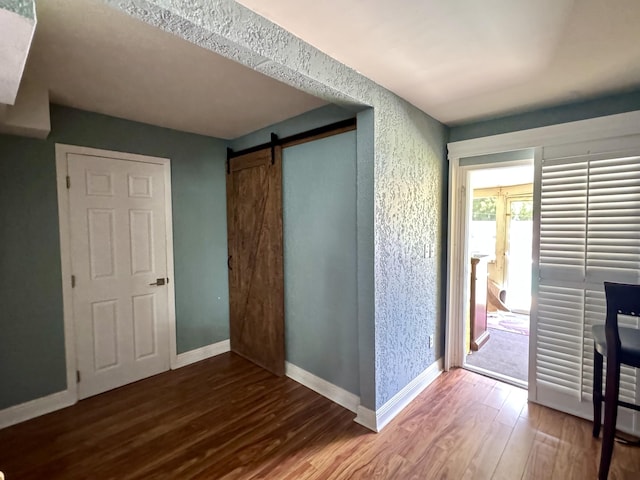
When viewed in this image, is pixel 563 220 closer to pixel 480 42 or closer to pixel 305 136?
pixel 480 42

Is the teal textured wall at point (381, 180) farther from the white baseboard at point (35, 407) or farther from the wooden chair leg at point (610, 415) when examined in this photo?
the white baseboard at point (35, 407)

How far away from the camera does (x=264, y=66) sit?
4.53 ft

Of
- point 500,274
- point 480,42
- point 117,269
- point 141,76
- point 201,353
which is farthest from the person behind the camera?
point 500,274

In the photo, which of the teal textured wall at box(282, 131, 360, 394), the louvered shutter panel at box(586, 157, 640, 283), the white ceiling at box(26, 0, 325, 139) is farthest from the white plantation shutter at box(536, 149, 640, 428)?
the white ceiling at box(26, 0, 325, 139)

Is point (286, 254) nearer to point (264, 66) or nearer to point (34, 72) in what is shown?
point (264, 66)

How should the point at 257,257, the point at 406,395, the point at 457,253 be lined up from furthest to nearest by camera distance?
the point at 257,257
the point at 457,253
the point at 406,395

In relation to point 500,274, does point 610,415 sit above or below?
below

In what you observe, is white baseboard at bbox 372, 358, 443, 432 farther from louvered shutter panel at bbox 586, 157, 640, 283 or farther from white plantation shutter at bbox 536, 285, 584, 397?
louvered shutter panel at bbox 586, 157, 640, 283

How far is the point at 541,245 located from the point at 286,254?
2.12 m

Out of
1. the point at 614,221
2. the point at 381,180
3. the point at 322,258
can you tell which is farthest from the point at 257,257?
the point at 614,221

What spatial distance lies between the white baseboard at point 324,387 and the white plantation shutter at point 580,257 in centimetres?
151

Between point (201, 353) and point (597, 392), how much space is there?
11.1 feet

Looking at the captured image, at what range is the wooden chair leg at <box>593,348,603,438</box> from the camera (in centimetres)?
189

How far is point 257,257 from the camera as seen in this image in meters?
3.03
